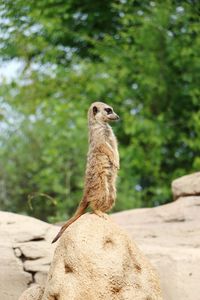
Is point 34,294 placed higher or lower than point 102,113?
lower

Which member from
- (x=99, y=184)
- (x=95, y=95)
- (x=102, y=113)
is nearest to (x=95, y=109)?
(x=102, y=113)

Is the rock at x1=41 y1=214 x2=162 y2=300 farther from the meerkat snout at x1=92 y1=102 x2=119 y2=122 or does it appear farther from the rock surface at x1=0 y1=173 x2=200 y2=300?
the rock surface at x1=0 y1=173 x2=200 y2=300

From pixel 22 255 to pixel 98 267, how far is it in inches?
97.5

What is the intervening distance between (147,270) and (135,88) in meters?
10.6

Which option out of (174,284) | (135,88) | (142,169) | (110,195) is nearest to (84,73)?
(135,88)

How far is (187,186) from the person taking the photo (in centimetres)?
1082

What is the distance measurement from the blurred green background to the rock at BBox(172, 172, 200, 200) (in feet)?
10.6

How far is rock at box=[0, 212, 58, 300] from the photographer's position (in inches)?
339

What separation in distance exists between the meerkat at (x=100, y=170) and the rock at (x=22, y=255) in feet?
6.00

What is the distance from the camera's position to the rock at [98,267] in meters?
6.52

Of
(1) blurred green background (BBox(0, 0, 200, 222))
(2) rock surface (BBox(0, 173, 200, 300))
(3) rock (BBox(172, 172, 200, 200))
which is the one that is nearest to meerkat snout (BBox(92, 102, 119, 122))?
(2) rock surface (BBox(0, 173, 200, 300))

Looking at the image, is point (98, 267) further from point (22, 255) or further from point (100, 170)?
point (22, 255)

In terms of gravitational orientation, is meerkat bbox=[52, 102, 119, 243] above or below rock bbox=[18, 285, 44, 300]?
above

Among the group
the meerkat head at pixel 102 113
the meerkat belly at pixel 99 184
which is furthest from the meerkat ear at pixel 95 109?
the meerkat belly at pixel 99 184
